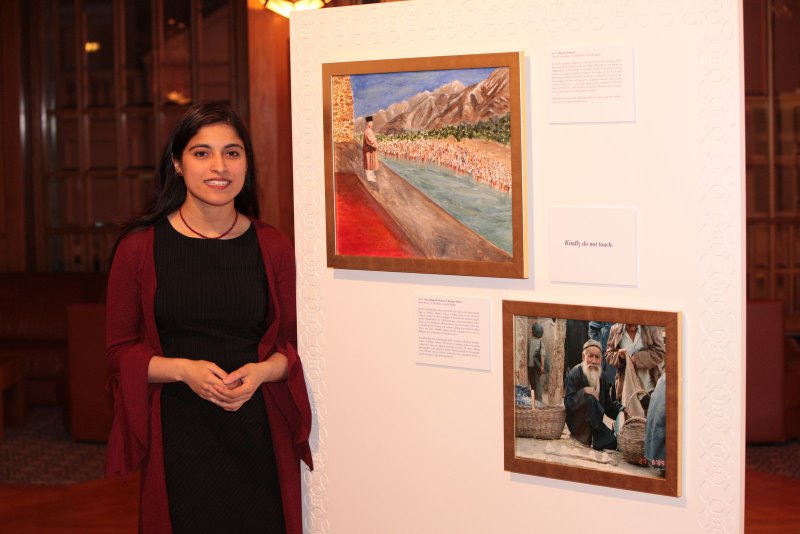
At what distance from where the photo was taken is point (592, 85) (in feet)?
7.27

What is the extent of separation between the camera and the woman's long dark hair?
2.55 meters

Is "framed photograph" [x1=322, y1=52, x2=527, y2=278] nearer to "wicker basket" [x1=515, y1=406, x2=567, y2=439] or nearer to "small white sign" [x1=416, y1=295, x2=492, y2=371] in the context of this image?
"small white sign" [x1=416, y1=295, x2=492, y2=371]

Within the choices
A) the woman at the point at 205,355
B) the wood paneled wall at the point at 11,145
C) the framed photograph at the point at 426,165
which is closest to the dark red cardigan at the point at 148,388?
the woman at the point at 205,355

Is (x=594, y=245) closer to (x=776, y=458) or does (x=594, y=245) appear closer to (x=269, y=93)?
(x=776, y=458)

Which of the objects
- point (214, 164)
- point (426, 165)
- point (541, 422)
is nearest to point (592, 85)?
point (426, 165)

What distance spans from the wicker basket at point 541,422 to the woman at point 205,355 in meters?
0.61

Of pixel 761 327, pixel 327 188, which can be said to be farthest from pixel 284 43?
pixel 327 188

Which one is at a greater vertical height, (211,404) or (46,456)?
(211,404)

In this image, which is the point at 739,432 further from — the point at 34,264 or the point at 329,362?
the point at 34,264

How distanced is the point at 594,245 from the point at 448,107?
19.1 inches

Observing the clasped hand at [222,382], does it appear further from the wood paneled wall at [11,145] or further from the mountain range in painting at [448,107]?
the wood paneled wall at [11,145]

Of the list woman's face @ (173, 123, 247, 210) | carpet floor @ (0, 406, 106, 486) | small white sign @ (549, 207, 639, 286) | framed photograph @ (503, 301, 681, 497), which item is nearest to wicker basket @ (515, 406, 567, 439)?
framed photograph @ (503, 301, 681, 497)

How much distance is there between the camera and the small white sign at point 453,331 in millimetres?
2443

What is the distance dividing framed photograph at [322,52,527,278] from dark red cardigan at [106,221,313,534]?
0.23m
